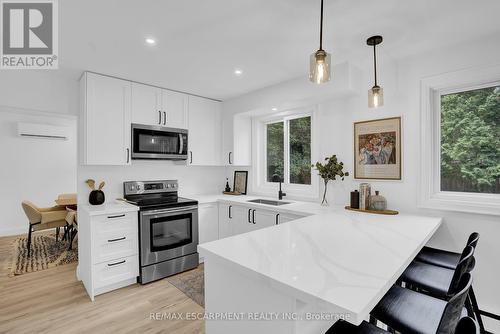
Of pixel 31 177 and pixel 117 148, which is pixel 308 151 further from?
pixel 31 177

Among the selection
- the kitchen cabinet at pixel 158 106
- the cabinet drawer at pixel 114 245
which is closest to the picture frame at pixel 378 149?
the kitchen cabinet at pixel 158 106

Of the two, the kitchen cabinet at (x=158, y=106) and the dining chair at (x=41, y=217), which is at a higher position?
the kitchen cabinet at (x=158, y=106)

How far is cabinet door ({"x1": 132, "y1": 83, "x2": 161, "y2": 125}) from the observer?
3136mm

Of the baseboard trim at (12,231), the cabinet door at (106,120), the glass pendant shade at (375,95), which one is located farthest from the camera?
the baseboard trim at (12,231)

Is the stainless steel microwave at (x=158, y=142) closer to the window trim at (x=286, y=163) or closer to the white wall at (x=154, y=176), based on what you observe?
the white wall at (x=154, y=176)

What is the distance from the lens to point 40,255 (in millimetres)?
3803

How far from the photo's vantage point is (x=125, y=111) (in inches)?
120

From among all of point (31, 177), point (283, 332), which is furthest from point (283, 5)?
point (31, 177)

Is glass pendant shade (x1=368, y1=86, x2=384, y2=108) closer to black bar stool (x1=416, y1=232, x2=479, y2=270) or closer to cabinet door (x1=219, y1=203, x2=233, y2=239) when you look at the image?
black bar stool (x1=416, y1=232, x2=479, y2=270)

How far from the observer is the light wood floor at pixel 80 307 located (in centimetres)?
210

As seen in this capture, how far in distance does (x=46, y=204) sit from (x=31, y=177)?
639 mm

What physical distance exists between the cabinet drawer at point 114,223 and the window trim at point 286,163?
185 centimetres

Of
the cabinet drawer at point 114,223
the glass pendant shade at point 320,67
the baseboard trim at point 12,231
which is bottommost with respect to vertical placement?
the baseboard trim at point 12,231

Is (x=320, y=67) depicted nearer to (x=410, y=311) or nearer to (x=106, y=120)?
(x=410, y=311)
